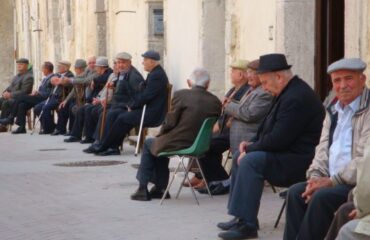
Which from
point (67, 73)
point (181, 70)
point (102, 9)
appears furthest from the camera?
point (102, 9)

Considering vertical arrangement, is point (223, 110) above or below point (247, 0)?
below

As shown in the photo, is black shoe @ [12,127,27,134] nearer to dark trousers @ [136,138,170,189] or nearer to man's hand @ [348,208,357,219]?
dark trousers @ [136,138,170,189]

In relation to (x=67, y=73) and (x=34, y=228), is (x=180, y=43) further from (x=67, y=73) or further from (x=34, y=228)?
(x=34, y=228)

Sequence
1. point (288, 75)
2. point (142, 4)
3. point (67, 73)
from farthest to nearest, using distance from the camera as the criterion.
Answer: point (67, 73), point (142, 4), point (288, 75)

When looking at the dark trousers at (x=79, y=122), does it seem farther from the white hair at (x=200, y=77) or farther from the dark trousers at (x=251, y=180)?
the dark trousers at (x=251, y=180)

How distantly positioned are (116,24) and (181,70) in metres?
4.95

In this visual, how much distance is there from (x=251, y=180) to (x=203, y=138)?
1.96 meters

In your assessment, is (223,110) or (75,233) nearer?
(75,233)

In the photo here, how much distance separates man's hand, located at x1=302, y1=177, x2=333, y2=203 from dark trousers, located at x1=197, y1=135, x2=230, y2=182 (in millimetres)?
3611

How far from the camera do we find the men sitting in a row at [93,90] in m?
16.7

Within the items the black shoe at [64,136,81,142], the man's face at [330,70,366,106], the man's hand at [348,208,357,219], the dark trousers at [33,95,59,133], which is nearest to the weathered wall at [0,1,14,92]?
the dark trousers at [33,95,59,133]

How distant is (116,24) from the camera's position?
65.5 ft

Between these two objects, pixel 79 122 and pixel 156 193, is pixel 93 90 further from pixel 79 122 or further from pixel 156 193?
pixel 156 193

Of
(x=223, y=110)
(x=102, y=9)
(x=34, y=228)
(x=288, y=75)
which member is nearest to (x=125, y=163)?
(x=223, y=110)
